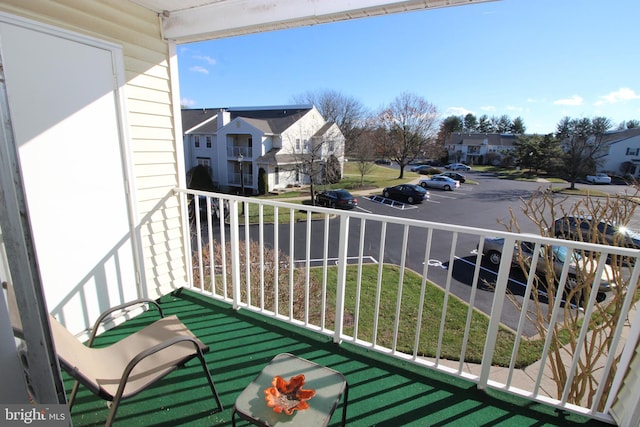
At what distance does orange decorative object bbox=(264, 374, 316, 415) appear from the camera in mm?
1258

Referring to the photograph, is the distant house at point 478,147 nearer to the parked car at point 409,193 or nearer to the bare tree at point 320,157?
the bare tree at point 320,157

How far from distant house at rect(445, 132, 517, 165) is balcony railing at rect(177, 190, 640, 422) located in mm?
33329

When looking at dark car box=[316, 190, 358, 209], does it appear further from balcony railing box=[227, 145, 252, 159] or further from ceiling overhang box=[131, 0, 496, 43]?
ceiling overhang box=[131, 0, 496, 43]

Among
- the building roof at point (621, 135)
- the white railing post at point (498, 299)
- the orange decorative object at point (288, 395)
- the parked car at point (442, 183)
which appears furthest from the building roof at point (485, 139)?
the orange decorative object at point (288, 395)

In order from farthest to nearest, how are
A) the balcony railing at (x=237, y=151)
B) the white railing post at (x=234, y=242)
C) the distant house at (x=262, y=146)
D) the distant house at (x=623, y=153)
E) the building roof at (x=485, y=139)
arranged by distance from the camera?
1. the building roof at (x=485, y=139)
2. the distant house at (x=623, y=153)
3. the balcony railing at (x=237, y=151)
4. the distant house at (x=262, y=146)
5. the white railing post at (x=234, y=242)

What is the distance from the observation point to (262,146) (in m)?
20.5

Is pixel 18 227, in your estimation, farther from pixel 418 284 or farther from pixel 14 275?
pixel 418 284

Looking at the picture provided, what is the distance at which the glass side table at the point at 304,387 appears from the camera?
1.22m

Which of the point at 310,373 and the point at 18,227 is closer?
the point at 18,227

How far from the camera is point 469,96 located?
111 ft

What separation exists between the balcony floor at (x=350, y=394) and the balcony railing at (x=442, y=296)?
0.10m

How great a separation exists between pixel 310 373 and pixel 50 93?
229cm

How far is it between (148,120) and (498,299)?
2968mm

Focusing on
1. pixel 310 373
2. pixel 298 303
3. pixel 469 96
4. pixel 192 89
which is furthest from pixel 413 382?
pixel 469 96
